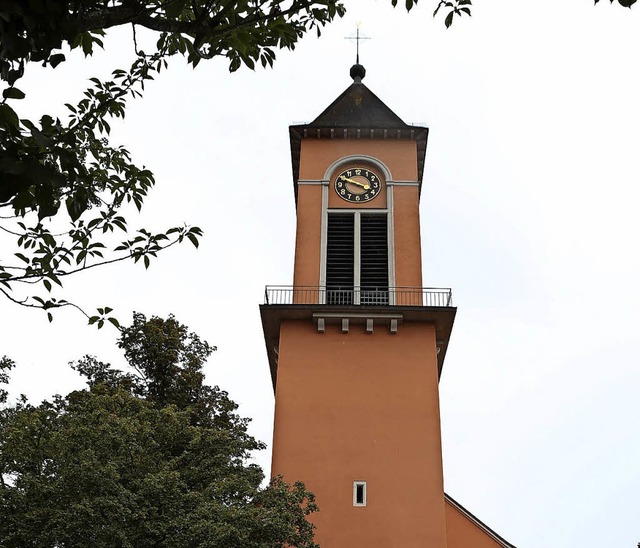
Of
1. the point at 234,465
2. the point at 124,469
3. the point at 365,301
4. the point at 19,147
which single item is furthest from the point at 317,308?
the point at 19,147

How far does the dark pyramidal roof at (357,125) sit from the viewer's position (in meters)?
23.3

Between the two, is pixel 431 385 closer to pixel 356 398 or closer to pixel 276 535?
pixel 356 398

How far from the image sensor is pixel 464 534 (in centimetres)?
1878

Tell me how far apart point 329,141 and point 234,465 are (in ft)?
36.7

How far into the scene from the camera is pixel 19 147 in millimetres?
3586

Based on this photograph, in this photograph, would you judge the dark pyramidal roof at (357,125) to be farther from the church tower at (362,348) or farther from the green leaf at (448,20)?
the green leaf at (448,20)

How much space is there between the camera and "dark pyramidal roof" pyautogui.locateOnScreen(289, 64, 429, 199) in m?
23.3

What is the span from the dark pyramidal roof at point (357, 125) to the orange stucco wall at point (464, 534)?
10.8 metres

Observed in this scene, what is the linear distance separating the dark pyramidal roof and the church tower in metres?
0.05

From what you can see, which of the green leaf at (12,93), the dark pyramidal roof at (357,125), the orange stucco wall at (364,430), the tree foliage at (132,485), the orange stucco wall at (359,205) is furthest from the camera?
the dark pyramidal roof at (357,125)

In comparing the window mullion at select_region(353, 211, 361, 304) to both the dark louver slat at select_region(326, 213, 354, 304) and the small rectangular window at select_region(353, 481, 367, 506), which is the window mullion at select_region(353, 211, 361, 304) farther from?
the small rectangular window at select_region(353, 481, 367, 506)

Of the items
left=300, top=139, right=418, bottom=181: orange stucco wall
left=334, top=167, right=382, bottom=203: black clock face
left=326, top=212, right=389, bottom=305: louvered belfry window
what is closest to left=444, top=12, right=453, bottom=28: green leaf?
left=326, top=212, right=389, bottom=305: louvered belfry window

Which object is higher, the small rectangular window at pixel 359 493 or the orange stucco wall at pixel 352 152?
the orange stucco wall at pixel 352 152

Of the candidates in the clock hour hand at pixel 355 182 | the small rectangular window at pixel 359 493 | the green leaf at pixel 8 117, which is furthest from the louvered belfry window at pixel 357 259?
the green leaf at pixel 8 117
